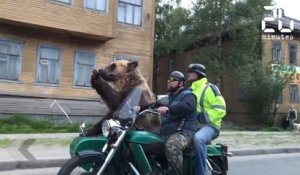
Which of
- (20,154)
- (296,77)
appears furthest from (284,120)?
(20,154)

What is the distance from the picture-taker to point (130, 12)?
22016 millimetres

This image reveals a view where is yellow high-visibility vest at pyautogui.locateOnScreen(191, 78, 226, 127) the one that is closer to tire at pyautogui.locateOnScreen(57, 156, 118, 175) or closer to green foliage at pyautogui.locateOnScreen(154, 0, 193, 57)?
tire at pyautogui.locateOnScreen(57, 156, 118, 175)

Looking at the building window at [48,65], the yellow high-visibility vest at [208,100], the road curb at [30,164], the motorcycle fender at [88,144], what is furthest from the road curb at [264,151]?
the building window at [48,65]

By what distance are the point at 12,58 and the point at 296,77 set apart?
2252 centimetres

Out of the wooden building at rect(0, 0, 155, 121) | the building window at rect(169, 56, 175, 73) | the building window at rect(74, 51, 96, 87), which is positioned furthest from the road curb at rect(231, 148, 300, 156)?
the building window at rect(169, 56, 175, 73)

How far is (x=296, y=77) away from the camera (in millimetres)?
33188

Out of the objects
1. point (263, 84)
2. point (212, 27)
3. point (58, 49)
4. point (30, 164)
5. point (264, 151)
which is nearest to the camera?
point (30, 164)

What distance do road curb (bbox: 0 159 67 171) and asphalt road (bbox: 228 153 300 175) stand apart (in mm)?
3853

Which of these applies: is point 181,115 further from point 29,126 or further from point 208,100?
point 29,126

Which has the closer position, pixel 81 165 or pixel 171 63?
pixel 81 165

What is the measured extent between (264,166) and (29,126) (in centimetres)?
920

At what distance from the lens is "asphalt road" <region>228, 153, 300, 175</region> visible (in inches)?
388

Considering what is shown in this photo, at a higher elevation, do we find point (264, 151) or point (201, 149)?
point (201, 149)

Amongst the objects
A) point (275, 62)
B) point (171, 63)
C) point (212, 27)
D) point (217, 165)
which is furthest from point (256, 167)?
point (171, 63)
